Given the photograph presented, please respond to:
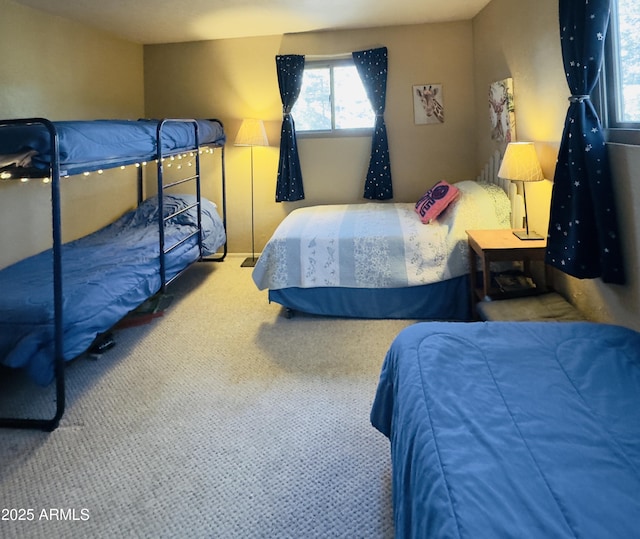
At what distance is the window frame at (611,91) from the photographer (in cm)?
200

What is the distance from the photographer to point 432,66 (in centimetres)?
462

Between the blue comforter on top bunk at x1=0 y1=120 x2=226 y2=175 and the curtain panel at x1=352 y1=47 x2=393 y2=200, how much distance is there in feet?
6.17

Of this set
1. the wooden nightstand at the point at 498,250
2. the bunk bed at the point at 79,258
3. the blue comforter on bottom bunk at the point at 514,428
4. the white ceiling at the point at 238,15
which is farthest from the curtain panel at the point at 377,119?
the blue comforter on bottom bunk at the point at 514,428

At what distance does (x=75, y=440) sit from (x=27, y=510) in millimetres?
410

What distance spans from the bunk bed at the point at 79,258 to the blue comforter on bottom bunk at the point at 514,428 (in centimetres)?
157

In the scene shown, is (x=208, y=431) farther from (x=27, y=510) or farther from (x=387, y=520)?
(x=387, y=520)

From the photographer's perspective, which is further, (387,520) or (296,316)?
(296,316)

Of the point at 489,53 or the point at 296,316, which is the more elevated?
the point at 489,53

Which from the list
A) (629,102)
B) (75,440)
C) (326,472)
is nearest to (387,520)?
(326,472)

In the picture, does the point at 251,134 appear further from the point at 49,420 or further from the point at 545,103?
the point at 49,420

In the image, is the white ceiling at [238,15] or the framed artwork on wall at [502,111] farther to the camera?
the white ceiling at [238,15]

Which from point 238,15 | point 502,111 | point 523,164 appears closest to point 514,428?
point 523,164

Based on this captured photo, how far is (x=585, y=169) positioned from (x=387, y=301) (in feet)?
5.36

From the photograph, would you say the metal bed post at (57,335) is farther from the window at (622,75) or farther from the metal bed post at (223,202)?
the metal bed post at (223,202)
